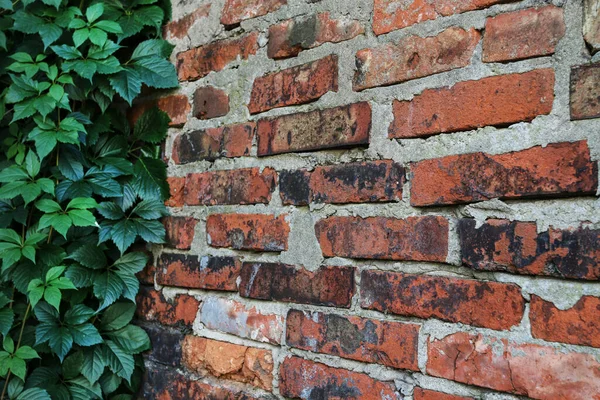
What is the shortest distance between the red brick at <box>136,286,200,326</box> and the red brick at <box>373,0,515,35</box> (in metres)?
0.78

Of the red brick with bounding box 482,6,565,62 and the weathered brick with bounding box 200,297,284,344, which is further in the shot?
the weathered brick with bounding box 200,297,284,344

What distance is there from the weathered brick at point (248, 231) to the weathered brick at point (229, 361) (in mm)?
229

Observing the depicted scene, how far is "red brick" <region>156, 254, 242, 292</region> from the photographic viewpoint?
1.26 meters

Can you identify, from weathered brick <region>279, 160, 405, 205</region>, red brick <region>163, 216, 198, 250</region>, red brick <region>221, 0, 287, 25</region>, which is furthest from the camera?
red brick <region>163, 216, 198, 250</region>

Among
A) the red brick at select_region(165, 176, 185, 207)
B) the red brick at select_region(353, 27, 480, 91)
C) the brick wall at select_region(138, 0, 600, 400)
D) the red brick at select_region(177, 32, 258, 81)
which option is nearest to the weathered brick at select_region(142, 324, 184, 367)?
the brick wall at select_region(138, 0, 600, 400)

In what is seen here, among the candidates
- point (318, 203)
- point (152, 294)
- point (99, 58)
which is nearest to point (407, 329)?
point (318, 203)

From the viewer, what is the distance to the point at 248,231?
48.4 inches

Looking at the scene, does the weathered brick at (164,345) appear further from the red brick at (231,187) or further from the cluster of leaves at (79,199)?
the red brick at (231,187)

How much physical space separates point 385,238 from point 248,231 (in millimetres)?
357

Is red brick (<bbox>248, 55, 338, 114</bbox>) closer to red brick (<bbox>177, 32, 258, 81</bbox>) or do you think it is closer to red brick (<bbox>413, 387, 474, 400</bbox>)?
red brick (<bbox>177, 32, 258, 81</bbox>)

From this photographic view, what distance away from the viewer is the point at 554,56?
2.80 feet

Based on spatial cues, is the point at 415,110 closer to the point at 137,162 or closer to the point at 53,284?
the point at 137,162

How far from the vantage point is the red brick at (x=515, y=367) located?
2.60 ft

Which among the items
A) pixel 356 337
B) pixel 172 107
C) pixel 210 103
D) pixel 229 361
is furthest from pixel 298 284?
pixel 172 107
